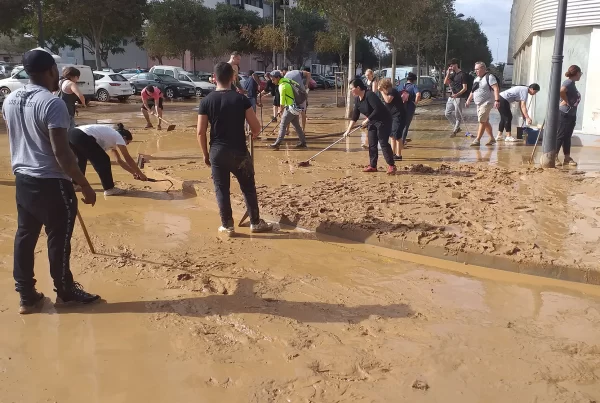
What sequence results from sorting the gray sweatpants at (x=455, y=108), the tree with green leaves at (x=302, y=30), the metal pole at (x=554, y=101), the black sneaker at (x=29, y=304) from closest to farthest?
the black sneaker at (x=29, y=304), the metal pole at (x=554, y=101), the gray sweatpants at (x=455, y=108), the tree with green leaves at (x=302, y=30)

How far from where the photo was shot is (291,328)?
12.7 feet

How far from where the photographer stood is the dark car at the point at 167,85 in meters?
28.7

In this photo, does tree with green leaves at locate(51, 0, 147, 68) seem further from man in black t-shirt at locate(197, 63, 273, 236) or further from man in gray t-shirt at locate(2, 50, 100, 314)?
man in gray t-shirt at locate(2, 50, 100, 314)

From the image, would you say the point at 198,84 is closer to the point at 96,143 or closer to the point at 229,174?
the point at 96,143

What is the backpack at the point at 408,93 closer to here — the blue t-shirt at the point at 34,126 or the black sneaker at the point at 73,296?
the black sneaker at the point at 73,296

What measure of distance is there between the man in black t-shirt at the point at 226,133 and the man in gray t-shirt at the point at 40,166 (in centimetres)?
182

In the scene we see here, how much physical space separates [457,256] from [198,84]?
2629cm

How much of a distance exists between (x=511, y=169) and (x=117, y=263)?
6413 millimetres

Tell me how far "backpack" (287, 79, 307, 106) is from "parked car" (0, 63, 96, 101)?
13532mm

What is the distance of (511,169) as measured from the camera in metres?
8.98

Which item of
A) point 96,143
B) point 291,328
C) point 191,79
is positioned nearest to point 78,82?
point 191,79

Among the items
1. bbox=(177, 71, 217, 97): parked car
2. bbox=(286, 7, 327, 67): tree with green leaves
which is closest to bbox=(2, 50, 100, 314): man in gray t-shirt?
bbox=(177, 71, 217, 97): parked car

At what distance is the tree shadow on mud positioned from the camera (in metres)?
4.06

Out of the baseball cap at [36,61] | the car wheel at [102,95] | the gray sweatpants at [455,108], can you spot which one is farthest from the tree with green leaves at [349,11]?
the baseball cap at [36,61]
